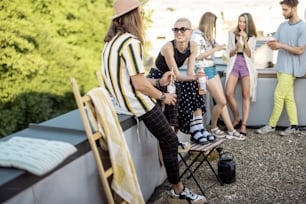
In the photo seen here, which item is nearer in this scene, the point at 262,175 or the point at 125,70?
the point at 125,70

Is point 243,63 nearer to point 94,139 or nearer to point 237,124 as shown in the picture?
point 237,124

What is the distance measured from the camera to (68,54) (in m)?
11.9

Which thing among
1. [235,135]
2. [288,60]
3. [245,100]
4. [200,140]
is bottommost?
[235,135]

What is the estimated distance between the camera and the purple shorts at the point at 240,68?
5.38 m

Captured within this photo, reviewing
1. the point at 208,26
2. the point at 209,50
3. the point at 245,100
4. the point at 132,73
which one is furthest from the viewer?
the point at 245,100

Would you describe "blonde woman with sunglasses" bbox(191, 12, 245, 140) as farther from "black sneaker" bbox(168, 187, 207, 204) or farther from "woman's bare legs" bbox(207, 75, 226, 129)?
"black sneaker" bbox(168, 187, 207, 204)

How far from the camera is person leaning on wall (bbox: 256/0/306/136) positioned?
201 inches

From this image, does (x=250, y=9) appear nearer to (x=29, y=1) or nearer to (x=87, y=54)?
(x=87, y=54)

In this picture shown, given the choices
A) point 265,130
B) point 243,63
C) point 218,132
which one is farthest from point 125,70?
point 265,130

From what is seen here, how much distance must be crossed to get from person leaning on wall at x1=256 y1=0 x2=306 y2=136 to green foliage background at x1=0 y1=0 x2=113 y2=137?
6.88 m

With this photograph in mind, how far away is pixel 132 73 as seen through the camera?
291 cm

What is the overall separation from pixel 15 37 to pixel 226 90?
6669 millimetres

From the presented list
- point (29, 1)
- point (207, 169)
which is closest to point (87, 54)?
point (29, 1)

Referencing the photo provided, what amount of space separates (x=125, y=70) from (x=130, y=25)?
0.32 meters
